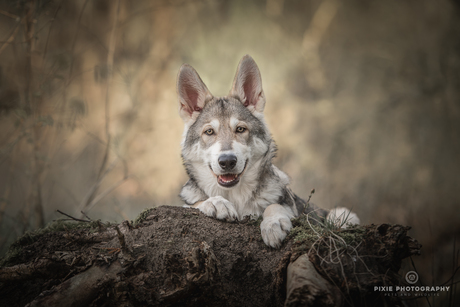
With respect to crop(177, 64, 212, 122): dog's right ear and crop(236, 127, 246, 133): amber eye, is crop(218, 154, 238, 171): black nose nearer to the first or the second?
crop(236, 127, 246, 133): amber eye

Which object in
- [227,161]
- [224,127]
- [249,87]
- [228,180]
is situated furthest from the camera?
[249,87]

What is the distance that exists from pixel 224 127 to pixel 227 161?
24.3 inches

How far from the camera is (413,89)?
768 cm

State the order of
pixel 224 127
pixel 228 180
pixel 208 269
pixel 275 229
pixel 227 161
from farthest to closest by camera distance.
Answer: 1. pixel 224 127
2. pixel 228 180
3. pixel 227 161
4. pixel 275 229
5. pixel 208 269

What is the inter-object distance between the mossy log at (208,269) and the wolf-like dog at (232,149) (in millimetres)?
602

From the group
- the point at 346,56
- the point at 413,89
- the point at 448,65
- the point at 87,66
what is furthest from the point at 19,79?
the point at 448,65

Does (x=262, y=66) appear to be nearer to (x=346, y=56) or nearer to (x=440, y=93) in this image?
(x=346, y=56)

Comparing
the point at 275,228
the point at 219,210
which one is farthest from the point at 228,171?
the point at 275,228

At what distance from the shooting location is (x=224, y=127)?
131 inches

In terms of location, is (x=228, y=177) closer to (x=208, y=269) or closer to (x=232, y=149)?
(x=232, y=149)

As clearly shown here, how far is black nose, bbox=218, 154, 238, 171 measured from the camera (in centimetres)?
285

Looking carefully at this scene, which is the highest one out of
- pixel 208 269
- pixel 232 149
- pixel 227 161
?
pixel 232 149

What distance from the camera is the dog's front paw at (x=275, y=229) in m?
2.26

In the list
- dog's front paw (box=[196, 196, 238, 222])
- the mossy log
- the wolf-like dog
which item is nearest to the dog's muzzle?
the wolf-like dog
